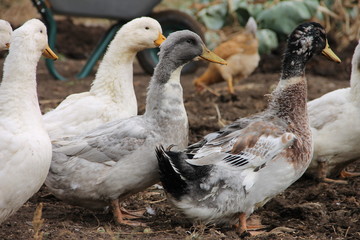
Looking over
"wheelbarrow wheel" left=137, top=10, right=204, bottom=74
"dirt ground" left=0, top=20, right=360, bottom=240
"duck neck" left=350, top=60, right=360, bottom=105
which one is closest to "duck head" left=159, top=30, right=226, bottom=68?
"dirt ground" left=0, top=20, right=360, bottom=240

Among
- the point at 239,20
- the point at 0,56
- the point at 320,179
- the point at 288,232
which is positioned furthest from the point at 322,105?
the point at 0,56

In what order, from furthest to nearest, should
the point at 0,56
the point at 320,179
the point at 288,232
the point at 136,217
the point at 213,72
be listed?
the point at 0,56, the point at 213,72, the point at 320,179, the point at 136,217, the point at 288,232

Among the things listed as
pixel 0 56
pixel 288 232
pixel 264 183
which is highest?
pixel 264 183

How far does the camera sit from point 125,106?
5.65m

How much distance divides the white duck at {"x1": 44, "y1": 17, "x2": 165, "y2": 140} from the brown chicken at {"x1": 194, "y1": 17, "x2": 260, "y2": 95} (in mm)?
2834

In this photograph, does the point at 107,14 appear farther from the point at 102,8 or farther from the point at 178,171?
the point at 178,171

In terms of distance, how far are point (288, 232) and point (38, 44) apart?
2.05 meters

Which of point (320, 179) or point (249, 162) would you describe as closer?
point (249, 162)

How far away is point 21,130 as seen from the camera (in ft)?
13.1

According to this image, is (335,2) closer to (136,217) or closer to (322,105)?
(322,105)

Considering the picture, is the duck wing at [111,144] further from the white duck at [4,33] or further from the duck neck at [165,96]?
the white duck at [4,33]

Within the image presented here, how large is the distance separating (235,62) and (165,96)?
410 cm

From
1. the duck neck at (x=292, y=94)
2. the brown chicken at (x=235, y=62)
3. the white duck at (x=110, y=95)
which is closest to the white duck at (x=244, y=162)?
the duck neck at (x=292, y=94)

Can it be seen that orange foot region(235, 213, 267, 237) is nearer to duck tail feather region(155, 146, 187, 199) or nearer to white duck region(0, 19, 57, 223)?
duck tail feather region(155, 146, 187, 199)
